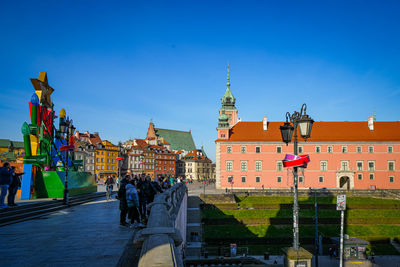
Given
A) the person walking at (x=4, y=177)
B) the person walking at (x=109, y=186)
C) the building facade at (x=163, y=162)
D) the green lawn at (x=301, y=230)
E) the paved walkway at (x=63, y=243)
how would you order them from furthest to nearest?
the building facade at (x=163, y=162) < the green lawn at (x=301, y=230) < the person walking at (x=109, y=186) < the person walking at (x=4, y=177) < the paved walkway at (x=63, y=243)

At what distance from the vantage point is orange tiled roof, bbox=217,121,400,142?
66562mm

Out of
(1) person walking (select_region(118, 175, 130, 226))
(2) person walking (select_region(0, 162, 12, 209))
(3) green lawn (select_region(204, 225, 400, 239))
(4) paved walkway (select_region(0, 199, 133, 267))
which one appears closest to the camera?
(4) paved walkway (select_region(0, 199, 133, 267))

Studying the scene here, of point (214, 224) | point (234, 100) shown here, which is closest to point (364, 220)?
point (214, 224)

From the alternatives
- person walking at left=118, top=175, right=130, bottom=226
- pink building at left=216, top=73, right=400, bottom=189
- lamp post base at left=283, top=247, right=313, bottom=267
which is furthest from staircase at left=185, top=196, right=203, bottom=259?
pink building at left=216, top=73, right=400, bottom=189

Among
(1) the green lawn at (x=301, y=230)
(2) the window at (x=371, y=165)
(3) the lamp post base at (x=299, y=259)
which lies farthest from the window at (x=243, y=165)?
(3) the lamp post base at (x=299, y=259)

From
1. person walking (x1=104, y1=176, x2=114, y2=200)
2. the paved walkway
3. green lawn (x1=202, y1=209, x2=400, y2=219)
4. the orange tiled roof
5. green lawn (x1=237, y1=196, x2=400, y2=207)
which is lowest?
green lawn (x1=202, y1=209, x2=400, y2=219)

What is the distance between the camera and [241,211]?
42906 mm

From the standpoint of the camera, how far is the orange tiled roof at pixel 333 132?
66562 mm

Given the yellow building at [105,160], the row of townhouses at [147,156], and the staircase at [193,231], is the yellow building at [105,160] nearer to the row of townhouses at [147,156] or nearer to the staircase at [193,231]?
the row of townhouses at [147,156]

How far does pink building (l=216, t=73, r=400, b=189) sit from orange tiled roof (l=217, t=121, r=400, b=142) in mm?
213

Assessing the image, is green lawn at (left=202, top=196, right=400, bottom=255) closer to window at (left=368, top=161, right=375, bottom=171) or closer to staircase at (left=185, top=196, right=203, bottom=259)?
staircase at (left=185, top=196, right=203, bottom=259)

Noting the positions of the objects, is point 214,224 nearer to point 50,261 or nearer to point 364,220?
point 364,220

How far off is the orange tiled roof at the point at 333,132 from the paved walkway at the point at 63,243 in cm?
5715

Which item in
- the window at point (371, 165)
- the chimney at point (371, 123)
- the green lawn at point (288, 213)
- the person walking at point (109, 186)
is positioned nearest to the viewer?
the person walking at point (109, 186)
